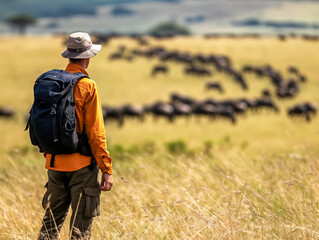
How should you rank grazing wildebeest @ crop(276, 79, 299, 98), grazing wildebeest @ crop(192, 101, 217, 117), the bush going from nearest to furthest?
the bush → grazing wildebeest @ crop(192, 101, 217, 117) → grazing wildebeest @ crop(276, 79, 299, 98)

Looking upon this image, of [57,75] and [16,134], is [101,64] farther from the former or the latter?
[57,75]

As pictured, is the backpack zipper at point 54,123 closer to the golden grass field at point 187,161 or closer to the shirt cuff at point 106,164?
Answer: the shirt cuff at point 106,164

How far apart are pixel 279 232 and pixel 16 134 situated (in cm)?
2131

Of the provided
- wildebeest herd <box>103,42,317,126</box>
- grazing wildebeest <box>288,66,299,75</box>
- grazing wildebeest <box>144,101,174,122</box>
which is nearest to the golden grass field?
grazing wildebeest <box>144,101,174,122</box>

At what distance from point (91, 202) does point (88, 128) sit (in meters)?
0.71

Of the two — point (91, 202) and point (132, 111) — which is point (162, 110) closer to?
point (132, 111)

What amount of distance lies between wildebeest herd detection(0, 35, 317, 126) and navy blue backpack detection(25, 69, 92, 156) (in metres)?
21.5

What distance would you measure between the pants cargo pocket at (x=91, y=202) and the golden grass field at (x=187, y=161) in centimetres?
18

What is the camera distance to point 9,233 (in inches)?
160

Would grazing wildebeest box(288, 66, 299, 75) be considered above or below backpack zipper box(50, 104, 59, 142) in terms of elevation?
below

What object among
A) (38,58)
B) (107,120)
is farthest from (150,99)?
(38,58)

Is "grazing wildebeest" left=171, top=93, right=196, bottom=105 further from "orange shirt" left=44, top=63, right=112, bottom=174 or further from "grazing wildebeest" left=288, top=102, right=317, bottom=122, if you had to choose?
"orange shirt" left=44, top=63, right=112, bottom=174

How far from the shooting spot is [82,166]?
382 centimetres

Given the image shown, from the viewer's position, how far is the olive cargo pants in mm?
3840
